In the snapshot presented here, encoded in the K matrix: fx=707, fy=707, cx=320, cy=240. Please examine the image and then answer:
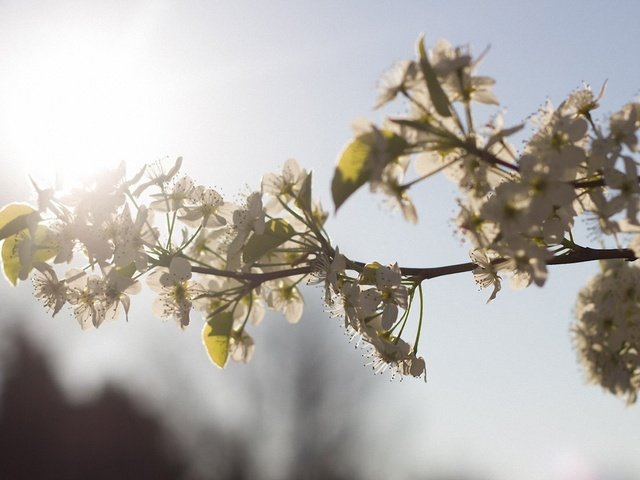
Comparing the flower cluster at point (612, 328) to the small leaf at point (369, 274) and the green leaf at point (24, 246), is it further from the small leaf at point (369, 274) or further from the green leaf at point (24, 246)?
the green leaf at point (24, 246)

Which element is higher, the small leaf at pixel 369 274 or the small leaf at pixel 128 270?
the small leaf at pixel 369 274

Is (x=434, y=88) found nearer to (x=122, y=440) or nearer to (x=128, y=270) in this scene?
(x=128, y=270)

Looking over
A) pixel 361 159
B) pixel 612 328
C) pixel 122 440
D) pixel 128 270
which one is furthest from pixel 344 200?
pixel 122 440

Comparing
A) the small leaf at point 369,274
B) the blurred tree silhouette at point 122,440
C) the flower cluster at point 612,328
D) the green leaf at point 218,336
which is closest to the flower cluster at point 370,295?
the small leaf at point 369,274

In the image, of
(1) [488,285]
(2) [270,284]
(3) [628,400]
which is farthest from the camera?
(3) [628,400]

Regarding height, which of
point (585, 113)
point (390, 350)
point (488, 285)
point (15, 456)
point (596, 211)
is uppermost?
point (585, 113)

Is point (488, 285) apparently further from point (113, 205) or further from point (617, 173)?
point (113, 205)

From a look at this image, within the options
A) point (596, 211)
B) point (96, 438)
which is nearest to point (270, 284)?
point (596, 211)

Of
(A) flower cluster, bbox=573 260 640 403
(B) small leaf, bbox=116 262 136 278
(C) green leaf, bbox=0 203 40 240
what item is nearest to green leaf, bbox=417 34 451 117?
(B) small leaf, bbox=116 262 136 278
